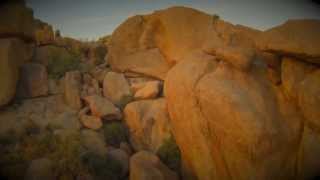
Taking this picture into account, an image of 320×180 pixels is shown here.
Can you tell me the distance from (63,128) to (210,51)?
3.88m

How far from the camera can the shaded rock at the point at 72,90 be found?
937cm

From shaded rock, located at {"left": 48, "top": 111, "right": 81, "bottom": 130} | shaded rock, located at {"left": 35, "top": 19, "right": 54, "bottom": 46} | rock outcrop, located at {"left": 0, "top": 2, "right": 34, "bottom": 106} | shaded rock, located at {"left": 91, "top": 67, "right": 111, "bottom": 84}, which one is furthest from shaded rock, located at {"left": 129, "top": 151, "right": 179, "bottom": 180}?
shaded rock, located at {"left": 35, "top": 19, "right": 54, "bottom": 46}

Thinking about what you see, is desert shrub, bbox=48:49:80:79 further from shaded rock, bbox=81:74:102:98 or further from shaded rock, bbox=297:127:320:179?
shaded rock, bbox=297:127:320:179

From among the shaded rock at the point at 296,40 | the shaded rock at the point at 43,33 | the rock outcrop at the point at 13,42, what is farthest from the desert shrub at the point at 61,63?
the shaded rock at the point at 296,40

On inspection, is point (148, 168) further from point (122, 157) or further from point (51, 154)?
point (51, 154)

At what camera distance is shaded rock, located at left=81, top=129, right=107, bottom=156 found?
8223 millimetres

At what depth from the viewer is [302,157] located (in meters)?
7.21

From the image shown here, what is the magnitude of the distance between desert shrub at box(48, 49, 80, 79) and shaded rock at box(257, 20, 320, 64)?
530cm

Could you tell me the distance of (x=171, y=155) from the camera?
324 inches

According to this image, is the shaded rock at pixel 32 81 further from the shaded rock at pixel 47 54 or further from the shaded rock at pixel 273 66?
the shaded rock at pixel 273 66

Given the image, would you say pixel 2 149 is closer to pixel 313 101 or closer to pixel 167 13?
pixel 167 13

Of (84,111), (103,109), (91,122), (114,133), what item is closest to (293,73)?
(114,133)

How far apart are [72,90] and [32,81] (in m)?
1.08

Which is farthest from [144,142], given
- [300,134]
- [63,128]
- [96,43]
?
[96,43]
